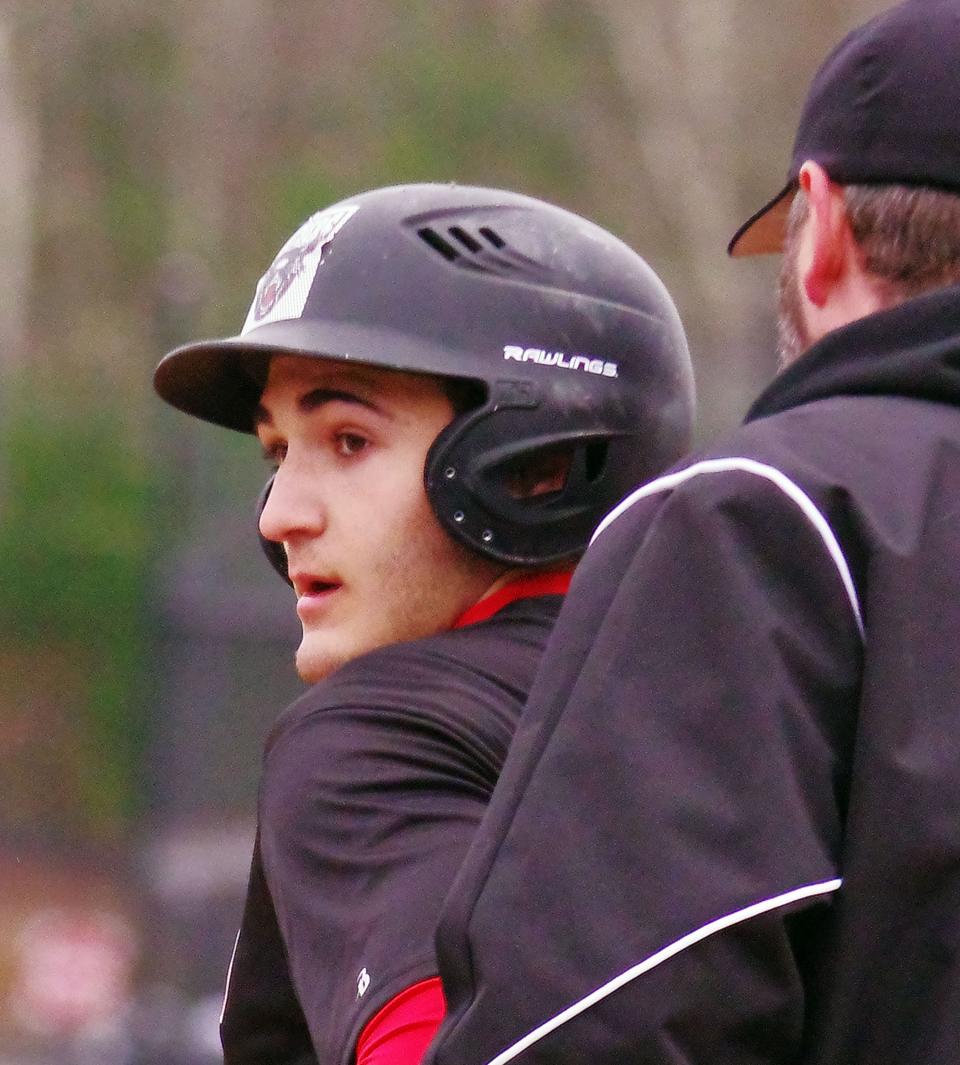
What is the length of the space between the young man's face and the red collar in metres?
0.04

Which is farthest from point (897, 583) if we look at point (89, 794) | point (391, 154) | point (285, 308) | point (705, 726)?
point (391, 154)

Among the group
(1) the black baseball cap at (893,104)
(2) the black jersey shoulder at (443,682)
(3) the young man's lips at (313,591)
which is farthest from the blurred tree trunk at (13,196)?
(1) the black baseball cap at (893,104)

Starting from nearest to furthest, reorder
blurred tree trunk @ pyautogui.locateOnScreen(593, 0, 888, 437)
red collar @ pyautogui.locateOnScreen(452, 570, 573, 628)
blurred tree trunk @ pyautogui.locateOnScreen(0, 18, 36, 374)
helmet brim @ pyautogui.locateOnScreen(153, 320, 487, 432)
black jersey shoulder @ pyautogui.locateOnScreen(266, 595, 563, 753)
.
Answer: black jersey shoulder @ pyautogui.locateOnScreen(266, 595, 563, 753) < helmet brim @ pyautogui.locateOnScreen(153, 320, 487, 432) < red collar @ pyautogui.locateOnScreen(452, 570, 573, 628) < blurred tree trunk @ pyautogui.locateOnScreen(0, 18, 36, 374) < blurred tree trunk @ pyautogui.locateOnScreen(593, 0, 888, 437)

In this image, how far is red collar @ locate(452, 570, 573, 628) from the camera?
2811mm

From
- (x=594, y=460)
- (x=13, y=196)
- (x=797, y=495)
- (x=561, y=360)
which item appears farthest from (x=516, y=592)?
(x=13, y=196)

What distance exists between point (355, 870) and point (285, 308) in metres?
0.89

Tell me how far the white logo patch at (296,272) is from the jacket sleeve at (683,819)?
3.54 ft

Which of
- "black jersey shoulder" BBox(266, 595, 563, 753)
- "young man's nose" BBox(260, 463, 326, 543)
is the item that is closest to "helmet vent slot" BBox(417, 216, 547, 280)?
"young man's nose" BBox(260, 463, 326, 543)

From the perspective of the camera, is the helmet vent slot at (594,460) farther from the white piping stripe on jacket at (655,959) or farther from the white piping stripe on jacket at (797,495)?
the white piping stripe on jacket at (655,959)

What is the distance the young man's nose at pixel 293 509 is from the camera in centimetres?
273

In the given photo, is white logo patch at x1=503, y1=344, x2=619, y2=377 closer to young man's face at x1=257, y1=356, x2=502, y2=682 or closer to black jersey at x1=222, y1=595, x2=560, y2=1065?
young man's face at x1=257, y1=356, x2=502, y2=682

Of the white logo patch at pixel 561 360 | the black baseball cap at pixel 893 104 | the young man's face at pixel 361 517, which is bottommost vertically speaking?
the young man's face at pixel 361 517

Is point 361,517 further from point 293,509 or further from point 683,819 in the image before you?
point 683,819

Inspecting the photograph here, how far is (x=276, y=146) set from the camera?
29828mm
